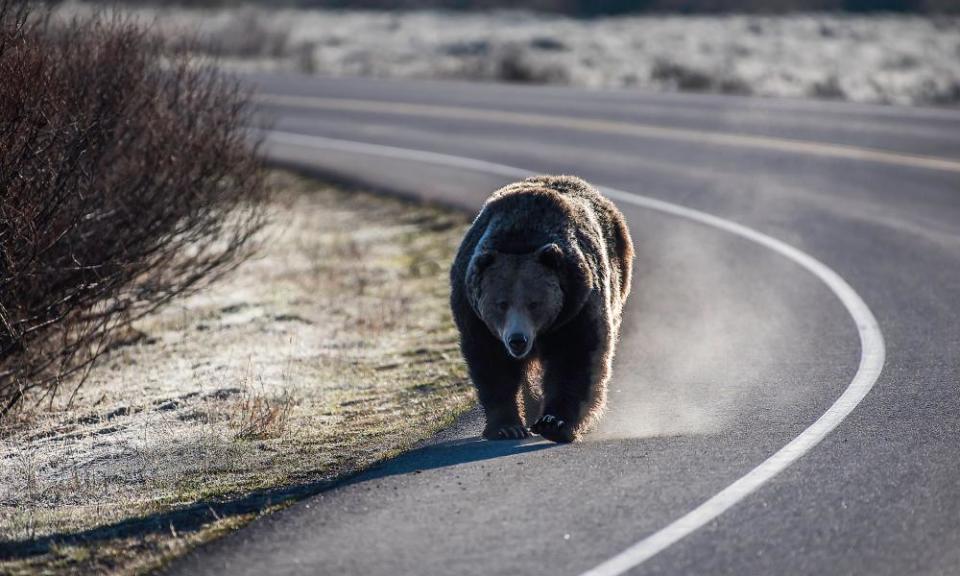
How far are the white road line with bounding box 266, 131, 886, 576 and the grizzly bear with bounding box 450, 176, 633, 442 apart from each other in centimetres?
137

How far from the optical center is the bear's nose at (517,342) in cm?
766

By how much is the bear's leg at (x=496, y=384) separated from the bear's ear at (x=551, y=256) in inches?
24.1

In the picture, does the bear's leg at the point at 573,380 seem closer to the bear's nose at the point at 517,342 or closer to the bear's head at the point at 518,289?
the bear's head at the point at 518,289

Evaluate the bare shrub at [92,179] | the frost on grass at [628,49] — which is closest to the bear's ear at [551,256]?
the bare shrub at [92,179]

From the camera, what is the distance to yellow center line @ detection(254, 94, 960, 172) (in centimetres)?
2034

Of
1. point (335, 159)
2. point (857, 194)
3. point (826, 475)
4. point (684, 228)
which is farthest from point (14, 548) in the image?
point (335, 159)

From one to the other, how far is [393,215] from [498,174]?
2.31 m

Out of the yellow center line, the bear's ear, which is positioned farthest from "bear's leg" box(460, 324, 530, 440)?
the yellow center line

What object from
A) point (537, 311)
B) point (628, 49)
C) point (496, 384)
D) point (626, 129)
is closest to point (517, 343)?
point (537, 311)

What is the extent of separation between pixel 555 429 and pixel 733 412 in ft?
4.43

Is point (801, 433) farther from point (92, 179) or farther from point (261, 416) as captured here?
point (92, 179)

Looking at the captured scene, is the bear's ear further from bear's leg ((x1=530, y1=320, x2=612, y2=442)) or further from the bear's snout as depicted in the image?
the bear's snout

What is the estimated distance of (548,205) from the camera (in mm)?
8789

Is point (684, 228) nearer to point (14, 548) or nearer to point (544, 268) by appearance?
point (544, 268)
